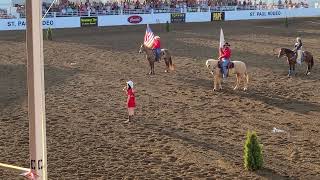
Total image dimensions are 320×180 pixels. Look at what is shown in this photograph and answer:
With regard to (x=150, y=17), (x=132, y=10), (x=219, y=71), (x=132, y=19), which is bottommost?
(x=219, y=71)

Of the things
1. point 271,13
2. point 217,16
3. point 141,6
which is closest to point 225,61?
point 141,6

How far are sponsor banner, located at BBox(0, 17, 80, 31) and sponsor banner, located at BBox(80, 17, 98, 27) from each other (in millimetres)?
294

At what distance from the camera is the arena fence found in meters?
35.1

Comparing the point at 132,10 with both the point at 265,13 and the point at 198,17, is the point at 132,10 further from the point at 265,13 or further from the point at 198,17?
the point at 265,13

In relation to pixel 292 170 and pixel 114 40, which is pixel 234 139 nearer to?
pixel 292 170

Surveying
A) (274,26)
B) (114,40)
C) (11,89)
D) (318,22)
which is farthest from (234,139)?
(318,22)

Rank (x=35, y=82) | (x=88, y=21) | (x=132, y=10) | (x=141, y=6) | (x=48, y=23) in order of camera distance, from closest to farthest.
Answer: (x=35, y=82) → (x=48, y=23) → (x=88, y=21) → (x=132, y=10) → (x=141, y=6)

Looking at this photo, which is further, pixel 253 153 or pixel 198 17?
pixel 198 17

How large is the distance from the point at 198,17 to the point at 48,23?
12.4 m

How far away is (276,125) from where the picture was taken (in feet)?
43.6

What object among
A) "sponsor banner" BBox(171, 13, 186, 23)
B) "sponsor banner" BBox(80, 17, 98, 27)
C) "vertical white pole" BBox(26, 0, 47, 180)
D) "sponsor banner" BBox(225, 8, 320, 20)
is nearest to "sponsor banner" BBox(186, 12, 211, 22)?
"sponsor banner" BBox(171, 13, 186, 23)

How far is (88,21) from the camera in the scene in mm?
36656

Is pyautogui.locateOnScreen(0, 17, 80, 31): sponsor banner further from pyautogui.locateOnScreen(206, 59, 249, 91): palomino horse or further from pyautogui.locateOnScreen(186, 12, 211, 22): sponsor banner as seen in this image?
pyautogui.locateOnScreen(206, 59, 249, 91): palomino horse

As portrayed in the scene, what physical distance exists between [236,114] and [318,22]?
29.9 meters
